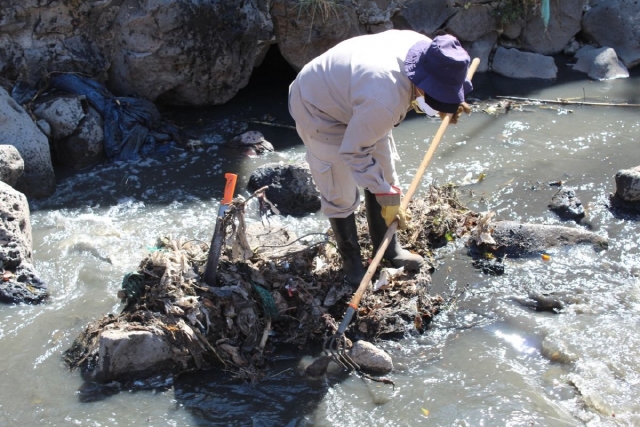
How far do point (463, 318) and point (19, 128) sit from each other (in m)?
4.44

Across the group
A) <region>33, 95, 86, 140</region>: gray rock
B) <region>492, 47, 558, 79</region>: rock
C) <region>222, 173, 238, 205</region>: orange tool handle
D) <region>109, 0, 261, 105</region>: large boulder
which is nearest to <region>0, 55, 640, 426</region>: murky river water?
<region>33, 95, 86, 140</region>: gray rock

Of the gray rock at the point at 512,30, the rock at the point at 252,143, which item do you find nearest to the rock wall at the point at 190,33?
the gray rock at the point at 512,30

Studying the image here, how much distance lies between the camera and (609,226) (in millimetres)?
5535

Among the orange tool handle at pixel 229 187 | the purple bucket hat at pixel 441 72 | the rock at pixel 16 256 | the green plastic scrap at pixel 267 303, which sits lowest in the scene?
the green plastic scrap at pixel 267 303

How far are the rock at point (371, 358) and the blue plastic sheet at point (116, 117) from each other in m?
3.78

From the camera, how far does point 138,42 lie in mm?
7098

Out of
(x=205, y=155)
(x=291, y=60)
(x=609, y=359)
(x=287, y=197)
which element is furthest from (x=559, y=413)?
(x=291, y=60)

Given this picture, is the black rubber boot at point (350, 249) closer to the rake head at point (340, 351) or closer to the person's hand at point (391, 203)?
the person's hand at point (391, 203)

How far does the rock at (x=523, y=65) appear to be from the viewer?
8.77 m

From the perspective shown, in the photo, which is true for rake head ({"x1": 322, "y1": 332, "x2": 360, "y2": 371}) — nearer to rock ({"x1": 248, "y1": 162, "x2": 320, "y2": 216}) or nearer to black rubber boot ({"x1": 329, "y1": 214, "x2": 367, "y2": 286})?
black rubber boot ({"x1": 329, "y1": 214, "x2": 367, "y2": 286})

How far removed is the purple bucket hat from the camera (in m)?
3.55

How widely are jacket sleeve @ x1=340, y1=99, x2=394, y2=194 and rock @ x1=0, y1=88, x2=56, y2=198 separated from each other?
140 inches

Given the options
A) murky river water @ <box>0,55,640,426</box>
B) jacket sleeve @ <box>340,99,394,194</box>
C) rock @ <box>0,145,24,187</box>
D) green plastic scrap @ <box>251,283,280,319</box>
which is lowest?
murky river water @ <box>0,55,640,426</box>

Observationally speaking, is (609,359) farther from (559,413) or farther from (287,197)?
(287,197)
